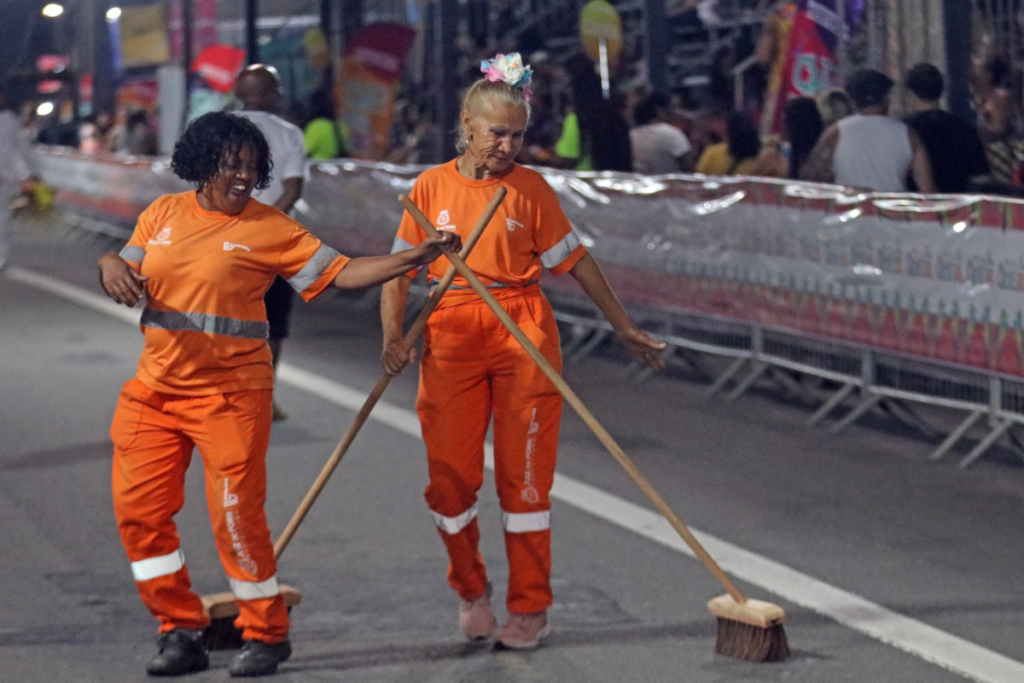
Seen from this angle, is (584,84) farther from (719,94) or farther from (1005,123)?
(719,94)

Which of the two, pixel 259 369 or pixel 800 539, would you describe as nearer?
pixel 259 369

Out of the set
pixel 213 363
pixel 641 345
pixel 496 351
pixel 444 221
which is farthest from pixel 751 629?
pixel 213 363

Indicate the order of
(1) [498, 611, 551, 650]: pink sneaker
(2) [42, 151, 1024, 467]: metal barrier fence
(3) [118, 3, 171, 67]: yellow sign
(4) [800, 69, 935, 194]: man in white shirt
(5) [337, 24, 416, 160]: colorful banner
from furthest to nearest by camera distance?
1. (3) [118, 3, 171, 67]: yellow sign
2. (5) [337, 24, 416, 160]: colorful banner
3. (4) [800, 69, 935, 194]: man in white shirt
4. (2) [42, 151, 1024, 467]: metal barrier fence
5. (1) [498, 611, 551, 650]: pink sneaker

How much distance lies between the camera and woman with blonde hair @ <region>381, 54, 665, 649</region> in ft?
18.1

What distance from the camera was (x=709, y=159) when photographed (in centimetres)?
1359

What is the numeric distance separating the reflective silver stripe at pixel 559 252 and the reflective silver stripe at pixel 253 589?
4.48 feet

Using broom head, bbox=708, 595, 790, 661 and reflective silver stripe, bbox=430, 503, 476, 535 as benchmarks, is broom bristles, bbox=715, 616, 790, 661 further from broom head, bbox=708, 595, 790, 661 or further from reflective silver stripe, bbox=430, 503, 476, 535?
reflective silver stripe, bbox=430, 503, 476, 535

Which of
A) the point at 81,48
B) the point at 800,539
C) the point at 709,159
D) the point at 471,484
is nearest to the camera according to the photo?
the point at 471,484

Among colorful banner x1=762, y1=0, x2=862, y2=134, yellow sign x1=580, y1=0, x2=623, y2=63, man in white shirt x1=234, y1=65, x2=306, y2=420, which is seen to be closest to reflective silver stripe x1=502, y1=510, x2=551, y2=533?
man in white shirt x1=234, y1=65, x2=306, y2=420

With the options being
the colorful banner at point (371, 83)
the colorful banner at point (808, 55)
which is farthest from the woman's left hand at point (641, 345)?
the colorful banner at point (371, 83)

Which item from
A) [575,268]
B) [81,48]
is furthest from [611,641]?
[81,48]

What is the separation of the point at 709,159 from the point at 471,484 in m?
8.30

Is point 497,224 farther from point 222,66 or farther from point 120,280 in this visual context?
point 222,66

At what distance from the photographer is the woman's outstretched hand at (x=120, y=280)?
5133 mm
